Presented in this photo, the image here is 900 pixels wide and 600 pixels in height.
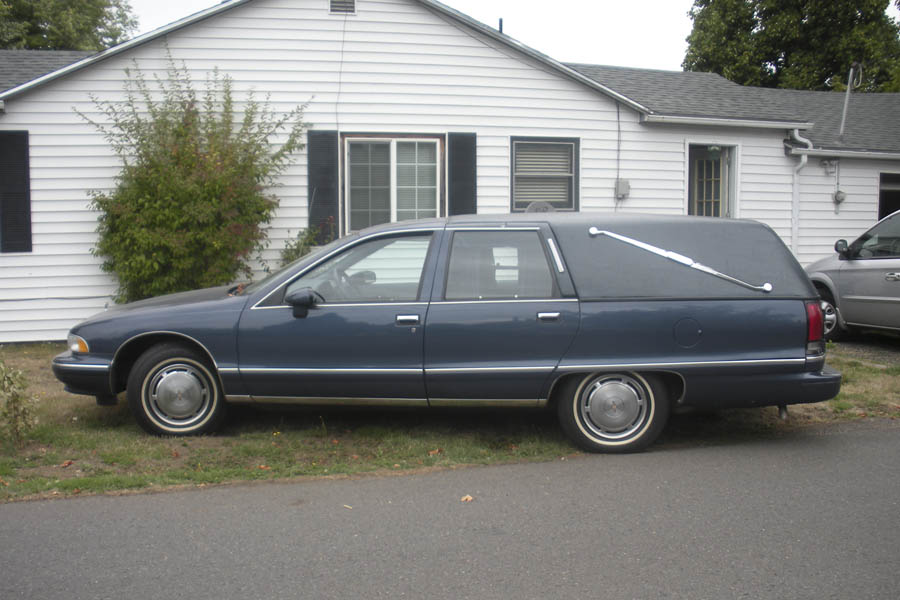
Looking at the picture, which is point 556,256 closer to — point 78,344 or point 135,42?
point 78,344

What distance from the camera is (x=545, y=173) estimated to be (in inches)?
456

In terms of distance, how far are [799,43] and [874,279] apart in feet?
70.1

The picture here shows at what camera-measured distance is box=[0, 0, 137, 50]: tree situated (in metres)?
25.9

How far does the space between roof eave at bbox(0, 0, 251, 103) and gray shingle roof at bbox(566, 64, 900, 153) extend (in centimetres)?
528

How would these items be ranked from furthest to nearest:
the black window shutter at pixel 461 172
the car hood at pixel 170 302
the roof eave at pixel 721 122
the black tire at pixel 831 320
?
the roof eave at pixel 721 122, the black window shutter at pixel 461 172, the black tire at pixel 831 320, the car hood at pixel 170 302

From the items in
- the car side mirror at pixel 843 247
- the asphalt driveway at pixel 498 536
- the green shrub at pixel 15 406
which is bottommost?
the asphalt driveway at pixel 498 536

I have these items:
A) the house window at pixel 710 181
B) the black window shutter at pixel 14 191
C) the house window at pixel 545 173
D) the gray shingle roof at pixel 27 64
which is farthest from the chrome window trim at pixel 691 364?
the gray shingle roof at pixel 27 64

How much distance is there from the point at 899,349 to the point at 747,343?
5.57 meters

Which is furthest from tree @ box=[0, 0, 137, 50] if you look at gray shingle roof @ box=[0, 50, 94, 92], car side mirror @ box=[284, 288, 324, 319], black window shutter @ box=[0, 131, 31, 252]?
car side mirror @ box=[284, 288, 324, 319]

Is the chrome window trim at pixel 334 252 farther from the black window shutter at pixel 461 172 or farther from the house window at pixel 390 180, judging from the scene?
the black window shutter at pixel 461 172

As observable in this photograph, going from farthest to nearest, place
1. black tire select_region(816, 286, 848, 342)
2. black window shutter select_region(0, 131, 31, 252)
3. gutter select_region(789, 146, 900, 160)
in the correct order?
gutter select_region(789, 146, 900, 160) → black tire select_region(816, 286, 848, 342) → black window shutter select_region(0, 131, 31, 252)

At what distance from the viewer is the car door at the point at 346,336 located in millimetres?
5707

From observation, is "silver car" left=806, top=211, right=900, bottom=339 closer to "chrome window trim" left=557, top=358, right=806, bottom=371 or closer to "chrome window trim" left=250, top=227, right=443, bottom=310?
"chrome window trim" left=557, top=358, right=806, bottom=371

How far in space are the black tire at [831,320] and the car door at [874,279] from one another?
0.20 metres
